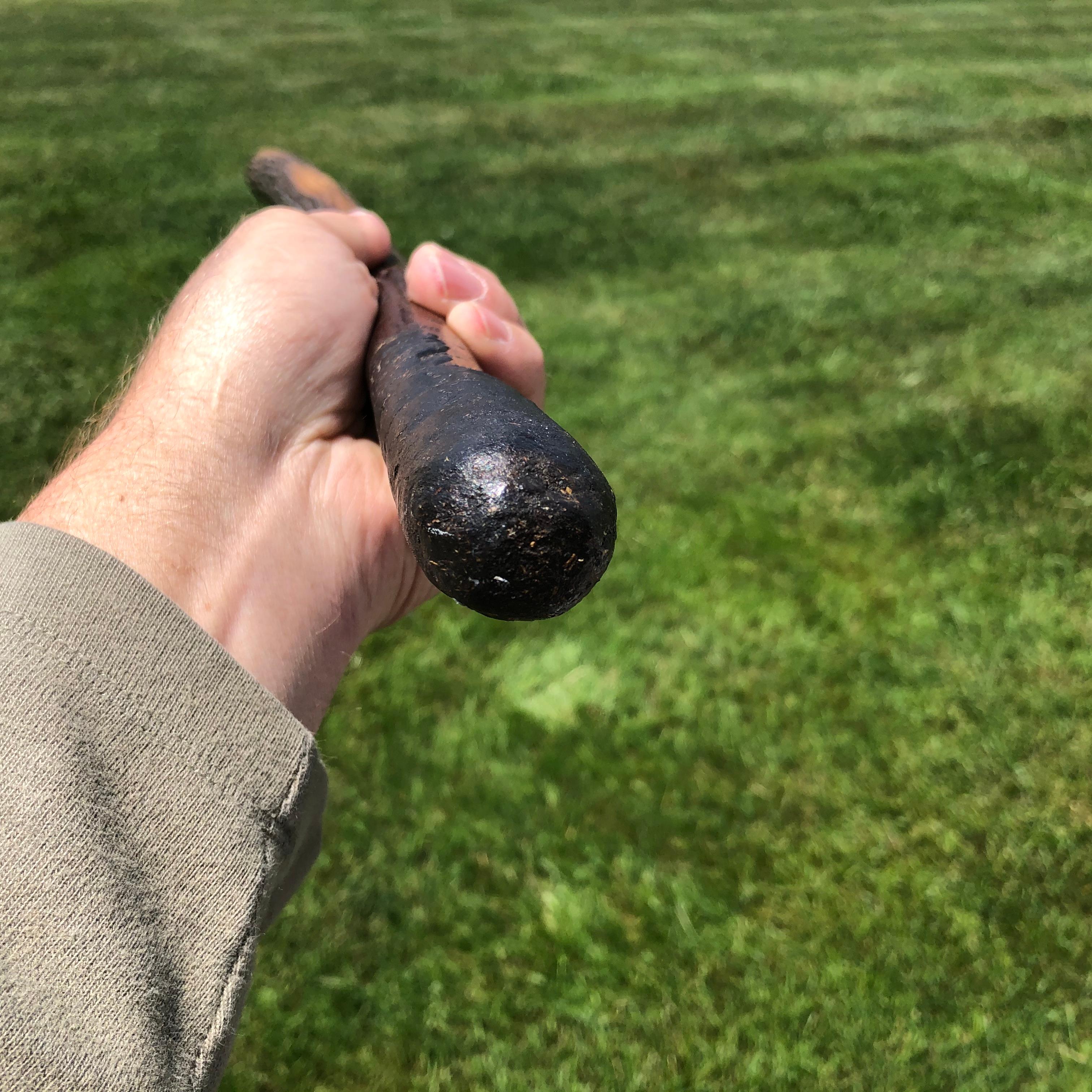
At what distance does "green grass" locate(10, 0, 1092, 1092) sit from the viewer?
249cm

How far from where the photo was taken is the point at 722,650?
3.45 metres

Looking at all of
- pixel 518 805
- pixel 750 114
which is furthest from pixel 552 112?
pixel 518 805

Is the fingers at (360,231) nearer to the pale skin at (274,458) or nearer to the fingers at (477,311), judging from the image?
the pale skin at (274,458)

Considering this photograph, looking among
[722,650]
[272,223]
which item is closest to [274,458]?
[272,223]

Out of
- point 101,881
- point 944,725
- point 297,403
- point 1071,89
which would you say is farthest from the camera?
point 1071,89

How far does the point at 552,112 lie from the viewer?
30.6 ft

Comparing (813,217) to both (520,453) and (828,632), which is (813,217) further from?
(520,453)

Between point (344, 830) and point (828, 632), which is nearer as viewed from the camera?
point (344, 830)

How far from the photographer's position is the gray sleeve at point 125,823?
114 centimetres

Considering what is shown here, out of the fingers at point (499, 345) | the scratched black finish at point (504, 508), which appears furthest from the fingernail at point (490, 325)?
the scratched black finish at point (504, 508)

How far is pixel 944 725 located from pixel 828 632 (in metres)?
0.53

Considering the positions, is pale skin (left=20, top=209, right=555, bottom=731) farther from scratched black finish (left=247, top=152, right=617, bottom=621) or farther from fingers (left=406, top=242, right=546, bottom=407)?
scratched black finish (left=247, top=152, right=617, bottom=621)

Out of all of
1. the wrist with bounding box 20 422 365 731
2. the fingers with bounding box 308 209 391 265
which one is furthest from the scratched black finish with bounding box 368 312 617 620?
the fingers with bounding box 308 209 391 265

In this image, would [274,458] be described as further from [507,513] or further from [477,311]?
[507,513]
